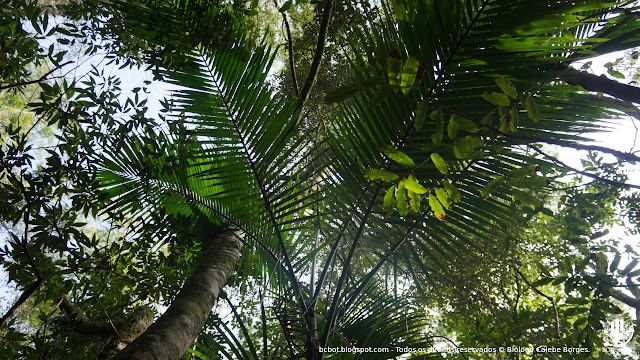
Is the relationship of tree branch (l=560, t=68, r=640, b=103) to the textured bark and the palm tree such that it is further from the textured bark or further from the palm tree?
the textured bark

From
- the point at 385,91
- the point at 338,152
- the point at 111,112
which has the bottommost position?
the point at 385,91

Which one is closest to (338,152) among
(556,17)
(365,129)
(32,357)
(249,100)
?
(365,129)

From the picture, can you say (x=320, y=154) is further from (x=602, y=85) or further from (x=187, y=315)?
(x=602, y=85)

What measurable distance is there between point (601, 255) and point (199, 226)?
8.11 ft

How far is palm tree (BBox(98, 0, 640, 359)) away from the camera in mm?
1030

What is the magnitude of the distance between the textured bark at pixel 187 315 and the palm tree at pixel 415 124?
0.07ft

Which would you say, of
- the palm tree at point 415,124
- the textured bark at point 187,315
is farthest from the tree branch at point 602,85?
the textured bark at point 187,315

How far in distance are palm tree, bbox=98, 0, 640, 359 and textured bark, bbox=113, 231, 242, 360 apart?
0.07 feet

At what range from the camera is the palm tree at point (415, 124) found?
3.38 feet

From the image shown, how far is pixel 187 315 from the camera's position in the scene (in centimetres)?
152

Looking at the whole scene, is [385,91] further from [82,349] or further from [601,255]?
[82,349]

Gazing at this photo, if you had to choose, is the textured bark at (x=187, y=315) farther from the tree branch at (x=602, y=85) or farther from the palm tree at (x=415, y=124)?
the tree branch at (x=602, y=85)

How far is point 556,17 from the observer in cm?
106

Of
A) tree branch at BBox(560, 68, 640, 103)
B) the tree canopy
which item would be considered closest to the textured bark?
the tree canopy
